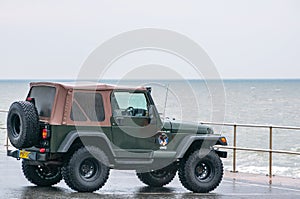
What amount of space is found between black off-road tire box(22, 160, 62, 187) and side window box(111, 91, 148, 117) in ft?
5.45

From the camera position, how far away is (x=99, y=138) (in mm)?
14672

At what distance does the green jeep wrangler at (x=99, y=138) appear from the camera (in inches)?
567

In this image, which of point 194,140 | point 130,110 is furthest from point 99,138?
point 194,140

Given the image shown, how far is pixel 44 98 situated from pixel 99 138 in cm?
126

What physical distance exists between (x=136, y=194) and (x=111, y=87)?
6.56ft

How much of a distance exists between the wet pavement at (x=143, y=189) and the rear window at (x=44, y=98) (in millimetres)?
1426

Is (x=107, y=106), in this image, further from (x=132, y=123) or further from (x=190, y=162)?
(x=190, y=162)

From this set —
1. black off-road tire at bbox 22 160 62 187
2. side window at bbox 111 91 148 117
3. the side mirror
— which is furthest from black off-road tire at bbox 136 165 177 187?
black off-road tire at bbox 22 160 62 187

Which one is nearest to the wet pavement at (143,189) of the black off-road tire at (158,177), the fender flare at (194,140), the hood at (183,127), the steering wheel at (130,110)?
the black off-road tire at (158,177)

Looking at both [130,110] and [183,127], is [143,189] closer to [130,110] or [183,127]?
[183,127]

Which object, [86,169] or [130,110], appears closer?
[86,169]

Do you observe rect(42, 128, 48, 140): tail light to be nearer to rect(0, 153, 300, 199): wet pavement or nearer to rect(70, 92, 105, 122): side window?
rect(70, 92, 105, 122): side window

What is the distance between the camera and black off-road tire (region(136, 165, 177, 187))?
52.3ft

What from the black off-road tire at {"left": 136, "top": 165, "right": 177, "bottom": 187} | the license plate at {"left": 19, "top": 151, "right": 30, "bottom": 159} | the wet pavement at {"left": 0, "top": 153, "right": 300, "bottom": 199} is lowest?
the wet pavement at {"left": 0, "top": 153, "right": 300, "bottom": 199}
